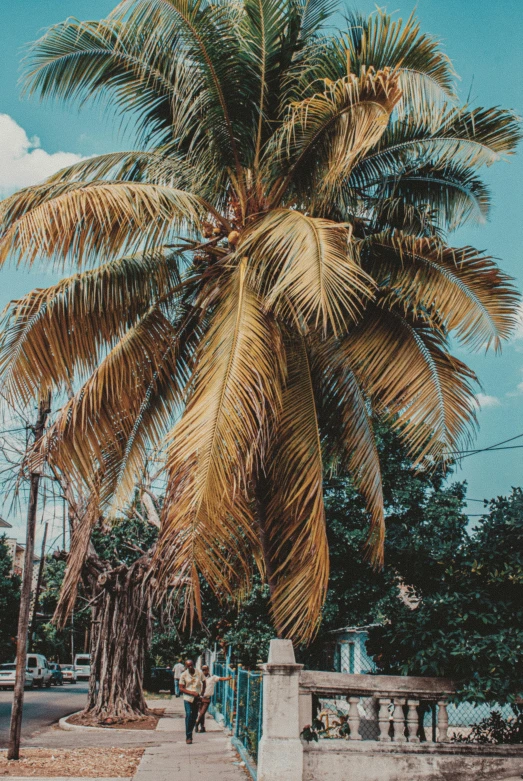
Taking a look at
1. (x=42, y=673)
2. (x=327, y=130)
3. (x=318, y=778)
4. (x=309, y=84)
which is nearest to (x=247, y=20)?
(x=309, y=84)

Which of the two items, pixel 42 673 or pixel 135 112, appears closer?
pixel 135 112

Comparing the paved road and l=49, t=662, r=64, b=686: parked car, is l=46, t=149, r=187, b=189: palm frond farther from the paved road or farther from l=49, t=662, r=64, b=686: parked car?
l=49, t=662, r=64, b=686: parked car

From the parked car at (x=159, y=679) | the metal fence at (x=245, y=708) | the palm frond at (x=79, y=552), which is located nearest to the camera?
the palm frond at (x=79, y=552)

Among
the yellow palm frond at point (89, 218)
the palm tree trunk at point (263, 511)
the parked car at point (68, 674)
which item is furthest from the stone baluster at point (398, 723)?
the parked car at point (68, 674)

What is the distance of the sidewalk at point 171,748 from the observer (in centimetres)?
1019

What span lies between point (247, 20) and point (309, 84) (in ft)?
3.67

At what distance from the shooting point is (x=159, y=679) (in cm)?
3838

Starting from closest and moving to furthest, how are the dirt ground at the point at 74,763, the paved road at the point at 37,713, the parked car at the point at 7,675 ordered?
the dirt ground at the point at 74,763 < the paved road at the point at 37,713 < the parked car at the point at 7,675

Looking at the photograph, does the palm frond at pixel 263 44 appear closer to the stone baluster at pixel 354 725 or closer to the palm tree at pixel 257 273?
the palm tree at pixel 257 273

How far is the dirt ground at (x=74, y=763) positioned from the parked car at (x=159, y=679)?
2486 centimetres

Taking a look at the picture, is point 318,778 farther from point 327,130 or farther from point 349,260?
point 327,130

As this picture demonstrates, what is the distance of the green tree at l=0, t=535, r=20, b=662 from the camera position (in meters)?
34.0

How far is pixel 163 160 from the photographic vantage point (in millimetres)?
9328

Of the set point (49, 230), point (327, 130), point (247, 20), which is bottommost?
point (49, 230)
